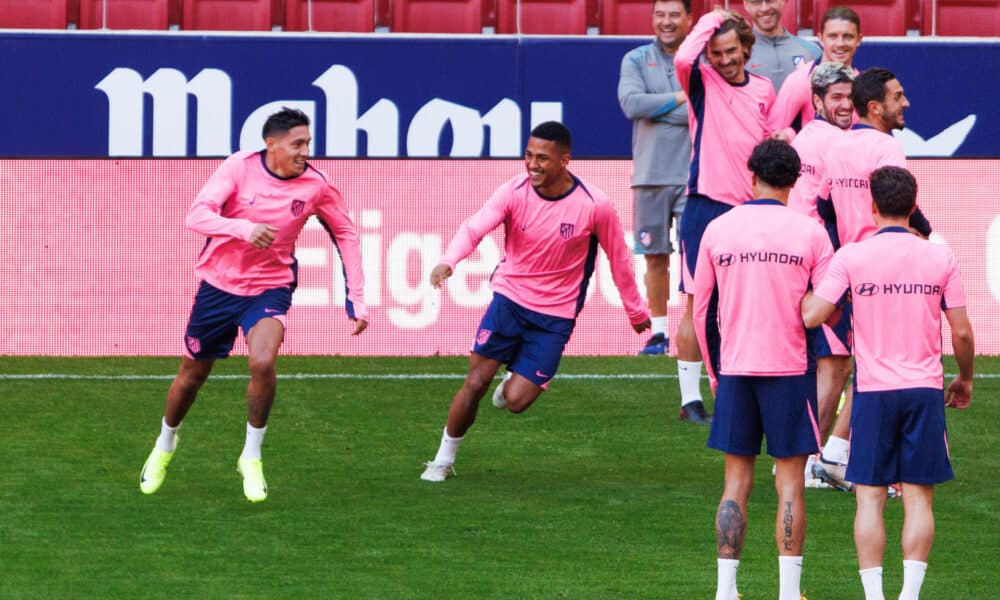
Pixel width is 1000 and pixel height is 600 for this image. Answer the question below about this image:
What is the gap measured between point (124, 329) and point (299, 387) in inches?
86.3

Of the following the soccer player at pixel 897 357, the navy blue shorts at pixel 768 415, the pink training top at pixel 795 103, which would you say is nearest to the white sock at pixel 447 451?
the pink training top at pixel 795 103

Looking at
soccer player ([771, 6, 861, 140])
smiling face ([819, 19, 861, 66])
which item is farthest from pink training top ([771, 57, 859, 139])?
smiling face ([819, 19, 861, 66])

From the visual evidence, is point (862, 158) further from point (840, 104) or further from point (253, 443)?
point (253, 443)

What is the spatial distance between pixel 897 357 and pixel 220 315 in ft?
11.0

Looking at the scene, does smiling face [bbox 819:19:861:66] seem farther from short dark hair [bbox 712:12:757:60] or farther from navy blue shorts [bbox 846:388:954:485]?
navy blue shorts [bbox 846:388:954:485]

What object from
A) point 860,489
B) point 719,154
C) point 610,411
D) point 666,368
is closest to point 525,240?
point 719,154

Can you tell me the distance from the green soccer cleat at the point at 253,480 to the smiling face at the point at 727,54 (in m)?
2.89

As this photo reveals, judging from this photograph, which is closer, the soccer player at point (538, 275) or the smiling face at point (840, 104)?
the smiling face at point (840, 104)

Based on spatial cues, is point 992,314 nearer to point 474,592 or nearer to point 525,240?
point 525,240

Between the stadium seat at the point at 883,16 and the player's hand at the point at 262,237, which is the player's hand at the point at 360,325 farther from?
the stadium seat at the point at 883,16

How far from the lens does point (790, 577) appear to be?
570 cm

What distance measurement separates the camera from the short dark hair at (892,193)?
223 inches

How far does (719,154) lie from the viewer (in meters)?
8.70

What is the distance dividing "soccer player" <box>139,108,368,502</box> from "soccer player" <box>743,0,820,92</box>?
309cm
